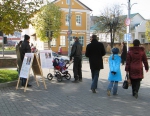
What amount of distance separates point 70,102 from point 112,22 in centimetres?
3998

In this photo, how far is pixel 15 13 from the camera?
1059 cm

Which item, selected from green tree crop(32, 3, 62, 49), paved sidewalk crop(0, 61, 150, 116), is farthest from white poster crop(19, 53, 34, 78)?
green tree crop(32, 3, 62, 49)

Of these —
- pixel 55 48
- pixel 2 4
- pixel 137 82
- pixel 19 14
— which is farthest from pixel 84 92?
pixel 55 48

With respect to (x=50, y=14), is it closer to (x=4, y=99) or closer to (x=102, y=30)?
(x=102, y=30)

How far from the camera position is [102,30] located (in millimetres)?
47438

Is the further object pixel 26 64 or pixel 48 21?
pixel 48 21

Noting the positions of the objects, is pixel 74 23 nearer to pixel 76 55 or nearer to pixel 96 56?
pixel 76 55

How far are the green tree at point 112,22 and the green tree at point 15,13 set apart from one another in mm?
35092

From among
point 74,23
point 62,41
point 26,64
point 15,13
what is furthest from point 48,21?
point 26,64

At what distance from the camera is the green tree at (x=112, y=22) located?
45938mm

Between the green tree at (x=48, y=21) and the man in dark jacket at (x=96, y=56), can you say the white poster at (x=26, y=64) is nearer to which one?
the man in dark jacket at (x=96, y=56)

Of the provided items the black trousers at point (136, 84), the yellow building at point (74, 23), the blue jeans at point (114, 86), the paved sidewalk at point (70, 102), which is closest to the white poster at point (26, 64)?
the paved sidewalk at point (70, 102)

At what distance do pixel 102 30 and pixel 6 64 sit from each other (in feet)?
101

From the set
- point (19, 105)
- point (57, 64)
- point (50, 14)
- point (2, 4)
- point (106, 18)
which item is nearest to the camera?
point (19, 105)
